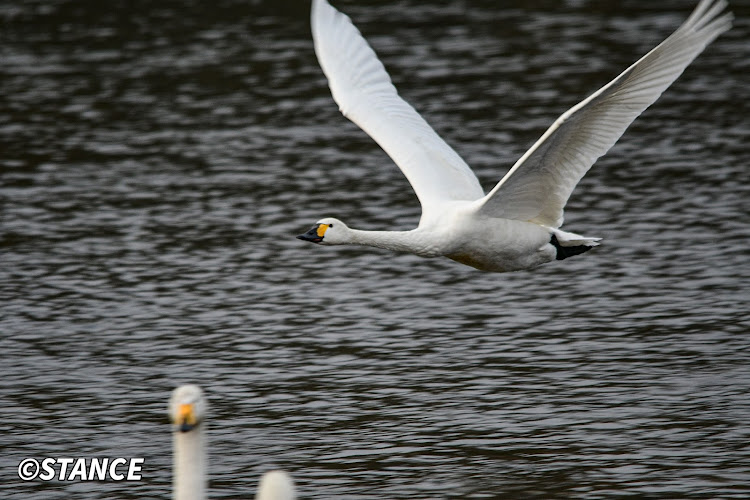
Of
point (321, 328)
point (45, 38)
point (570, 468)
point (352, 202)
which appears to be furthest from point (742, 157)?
point (45, 38)

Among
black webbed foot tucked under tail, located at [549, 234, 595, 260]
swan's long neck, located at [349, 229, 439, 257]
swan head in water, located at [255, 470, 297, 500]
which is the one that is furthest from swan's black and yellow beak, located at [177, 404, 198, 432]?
black webbed foot tucked under tail, located at [549, 234, 595, 260]

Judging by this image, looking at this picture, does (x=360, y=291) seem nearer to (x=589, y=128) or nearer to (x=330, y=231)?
(x=330, y=231)

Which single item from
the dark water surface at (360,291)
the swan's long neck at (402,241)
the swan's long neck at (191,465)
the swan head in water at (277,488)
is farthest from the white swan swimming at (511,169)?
the swan head in water at (277,488)

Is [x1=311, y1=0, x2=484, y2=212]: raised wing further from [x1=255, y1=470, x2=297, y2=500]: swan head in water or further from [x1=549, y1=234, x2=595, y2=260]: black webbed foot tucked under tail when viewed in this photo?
[x1=255, y1=470, x2=297, y2=500]: swan head in water

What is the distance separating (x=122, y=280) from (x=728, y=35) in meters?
14.3

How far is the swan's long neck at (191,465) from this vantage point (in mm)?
8414

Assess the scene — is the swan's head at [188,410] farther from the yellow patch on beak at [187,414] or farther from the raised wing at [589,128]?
the raised wing at [589,128]

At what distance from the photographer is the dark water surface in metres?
11.0

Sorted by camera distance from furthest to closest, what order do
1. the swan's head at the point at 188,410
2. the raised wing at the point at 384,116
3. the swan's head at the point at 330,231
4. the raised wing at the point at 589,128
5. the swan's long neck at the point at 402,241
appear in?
the raised wing at the point at 384,116
the swan's head at the point at 330,231
the swan's long neck at the point at 402,241
the raised wing at the point at 589,128
the swan's head at the point at 188,410

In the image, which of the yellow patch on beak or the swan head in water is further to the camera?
the yellow patch on beak

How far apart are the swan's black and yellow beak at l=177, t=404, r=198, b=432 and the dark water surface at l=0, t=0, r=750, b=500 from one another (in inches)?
73.7

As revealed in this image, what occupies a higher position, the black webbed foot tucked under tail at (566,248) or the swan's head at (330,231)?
the swan's head at (330,231)

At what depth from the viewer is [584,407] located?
1166 centimetres

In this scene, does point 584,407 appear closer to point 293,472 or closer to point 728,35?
point 293,472
